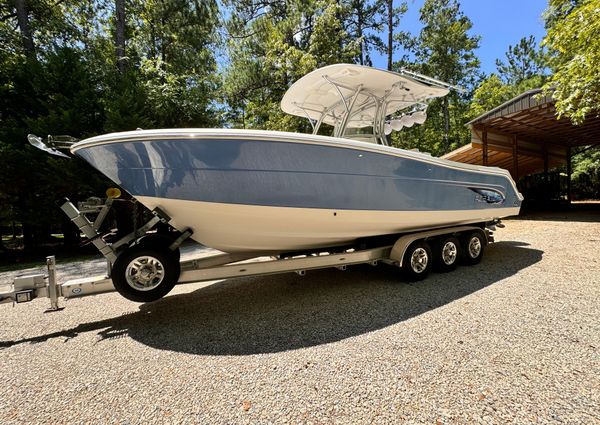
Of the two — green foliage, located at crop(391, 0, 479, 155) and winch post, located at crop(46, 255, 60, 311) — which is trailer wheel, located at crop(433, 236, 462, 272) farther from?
green foliage, located at crop(391, 0, 479, 155)

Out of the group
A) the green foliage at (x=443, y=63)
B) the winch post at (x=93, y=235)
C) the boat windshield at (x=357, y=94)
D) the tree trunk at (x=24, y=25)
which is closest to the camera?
the winch post at (x=93, y=235)

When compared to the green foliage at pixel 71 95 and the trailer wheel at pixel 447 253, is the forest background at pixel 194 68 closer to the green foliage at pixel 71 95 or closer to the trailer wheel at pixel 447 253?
the green foliage at pixel 71 95

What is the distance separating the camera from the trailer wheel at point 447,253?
13.4 ft

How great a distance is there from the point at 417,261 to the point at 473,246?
4.54 ft

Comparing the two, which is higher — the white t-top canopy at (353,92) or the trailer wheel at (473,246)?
the white t-top canopy at (353,92)

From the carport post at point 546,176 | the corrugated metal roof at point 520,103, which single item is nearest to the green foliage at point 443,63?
the carport post at point 546,176

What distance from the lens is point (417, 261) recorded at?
12.6 feet

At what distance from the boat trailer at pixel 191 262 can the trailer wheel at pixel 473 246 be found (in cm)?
8

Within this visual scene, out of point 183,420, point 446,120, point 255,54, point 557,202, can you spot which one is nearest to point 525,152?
point 557,202

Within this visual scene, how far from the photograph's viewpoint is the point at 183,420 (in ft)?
5.31

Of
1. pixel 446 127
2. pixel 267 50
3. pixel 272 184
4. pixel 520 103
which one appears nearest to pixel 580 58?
pixel 520 103

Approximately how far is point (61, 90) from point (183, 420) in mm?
9690

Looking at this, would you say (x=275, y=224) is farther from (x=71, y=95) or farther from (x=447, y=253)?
(x=71, y=95)

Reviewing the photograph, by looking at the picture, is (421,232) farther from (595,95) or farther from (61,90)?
(61,90)
